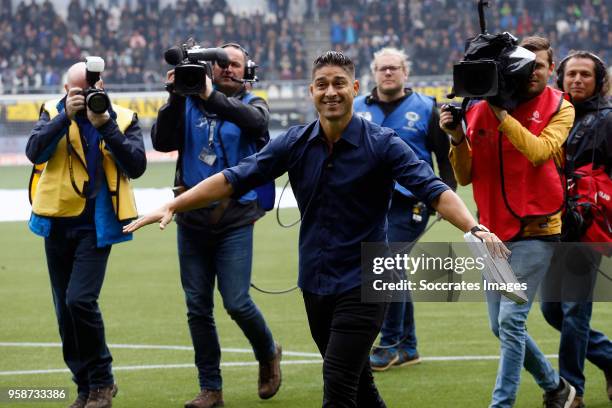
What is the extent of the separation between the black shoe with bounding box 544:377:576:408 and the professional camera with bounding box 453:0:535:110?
1.63m

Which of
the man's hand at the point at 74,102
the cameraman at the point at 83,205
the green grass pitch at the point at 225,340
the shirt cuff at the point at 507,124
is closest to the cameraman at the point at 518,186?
the shirt cuff at the point at 507,124

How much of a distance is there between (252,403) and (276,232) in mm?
9519

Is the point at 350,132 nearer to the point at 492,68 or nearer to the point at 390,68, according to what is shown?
the point at 492,68

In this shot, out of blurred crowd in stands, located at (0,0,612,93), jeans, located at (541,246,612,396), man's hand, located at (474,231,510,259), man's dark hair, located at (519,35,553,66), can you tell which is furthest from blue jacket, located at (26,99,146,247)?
blurred crowd in stands, located at (0,0,612,93)

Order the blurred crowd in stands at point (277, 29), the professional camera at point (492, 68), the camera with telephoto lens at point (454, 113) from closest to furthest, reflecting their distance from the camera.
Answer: the professional camera at point (492, 68)
the camera with telephoto lens at point (454, 113)
the blurred crowd in stands at point (277, 29)

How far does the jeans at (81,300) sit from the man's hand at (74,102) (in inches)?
27.3

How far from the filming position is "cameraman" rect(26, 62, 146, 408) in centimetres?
681

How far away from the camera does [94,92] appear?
6695 millimetres

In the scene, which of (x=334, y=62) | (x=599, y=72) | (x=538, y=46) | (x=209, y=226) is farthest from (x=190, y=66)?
(x=599, y=72)

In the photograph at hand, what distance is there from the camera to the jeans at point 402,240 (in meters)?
8.19

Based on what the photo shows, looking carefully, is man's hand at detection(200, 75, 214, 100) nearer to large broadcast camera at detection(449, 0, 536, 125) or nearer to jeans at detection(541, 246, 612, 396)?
large broadcast camera at detection(449, 0, 536, 125)

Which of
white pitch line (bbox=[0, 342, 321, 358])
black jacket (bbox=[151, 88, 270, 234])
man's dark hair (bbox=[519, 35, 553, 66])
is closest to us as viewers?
man's dark hair (bbox=[519, 35, 553, 66])

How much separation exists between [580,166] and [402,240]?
1.63m

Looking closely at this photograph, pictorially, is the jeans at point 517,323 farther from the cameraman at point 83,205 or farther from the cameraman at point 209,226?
the cameraman at point 83,205
